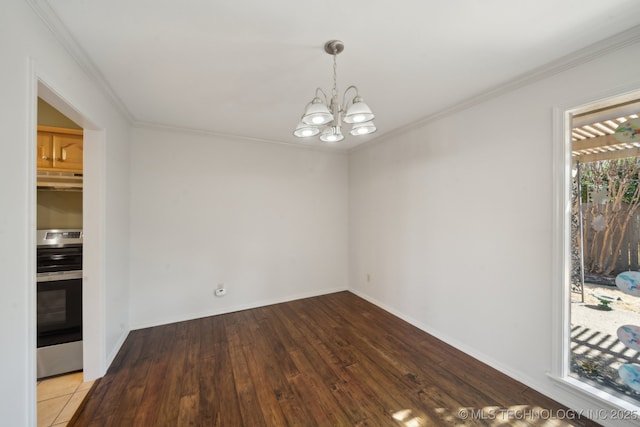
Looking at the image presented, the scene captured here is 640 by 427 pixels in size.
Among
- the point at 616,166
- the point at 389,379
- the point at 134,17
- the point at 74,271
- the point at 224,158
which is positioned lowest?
the point at 389,379

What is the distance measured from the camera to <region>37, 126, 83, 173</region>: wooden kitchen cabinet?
2.22m

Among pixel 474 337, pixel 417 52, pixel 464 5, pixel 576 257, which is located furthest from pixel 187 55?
pixel 474 337

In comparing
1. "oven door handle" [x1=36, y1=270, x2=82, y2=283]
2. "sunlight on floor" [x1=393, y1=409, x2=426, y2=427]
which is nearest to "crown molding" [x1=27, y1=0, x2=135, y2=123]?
"oven door handle" [x1=36, y1=270, x2=82, y2=283]

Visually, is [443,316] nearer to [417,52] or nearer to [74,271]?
[417,52]

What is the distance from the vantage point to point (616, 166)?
1.69 metres

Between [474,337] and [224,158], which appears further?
[224,158]

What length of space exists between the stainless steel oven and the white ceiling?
1520 mm

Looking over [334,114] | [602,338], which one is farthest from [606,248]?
[334,114]

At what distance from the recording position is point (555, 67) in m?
1.81

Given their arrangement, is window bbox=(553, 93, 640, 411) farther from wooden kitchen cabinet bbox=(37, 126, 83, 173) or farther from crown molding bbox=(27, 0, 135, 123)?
wooden kitchen cabinet bbox=(37, 126, 83, 173)

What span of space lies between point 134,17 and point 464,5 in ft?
6.21

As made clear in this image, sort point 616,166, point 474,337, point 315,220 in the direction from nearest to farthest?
point 616,166 → point 474,337 → point 315,220

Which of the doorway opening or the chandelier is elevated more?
the chandelier

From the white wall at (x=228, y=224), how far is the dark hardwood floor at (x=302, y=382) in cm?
54
